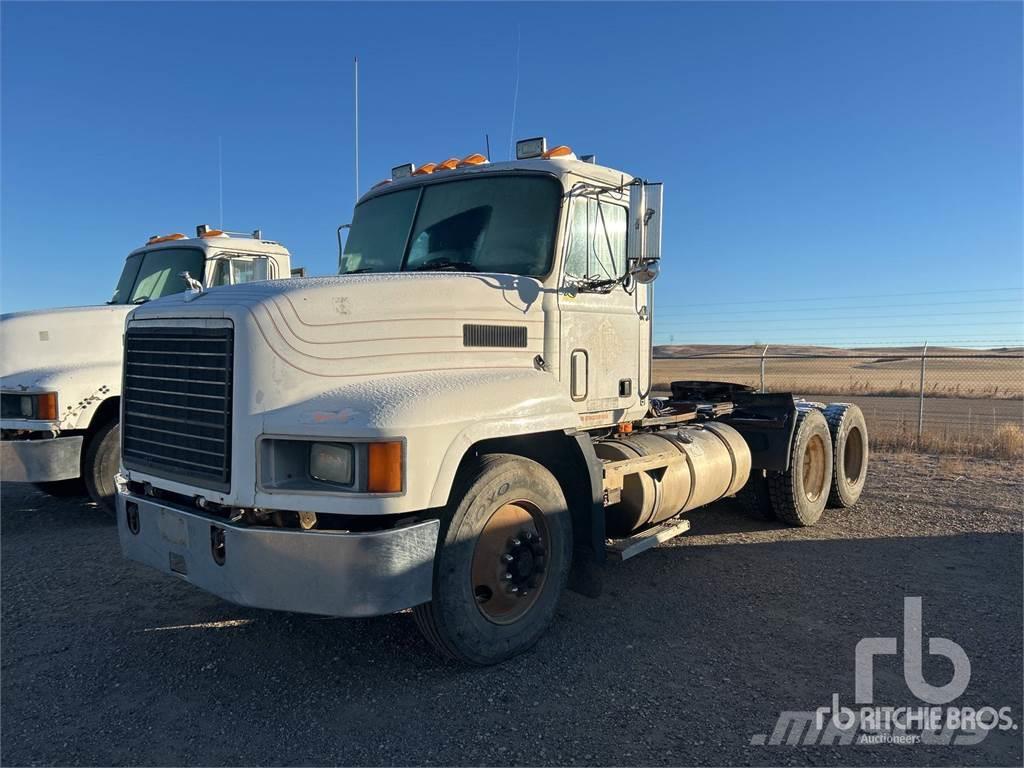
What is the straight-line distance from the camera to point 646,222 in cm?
455

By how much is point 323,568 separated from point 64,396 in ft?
15.1

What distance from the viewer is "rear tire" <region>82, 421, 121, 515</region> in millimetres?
6738

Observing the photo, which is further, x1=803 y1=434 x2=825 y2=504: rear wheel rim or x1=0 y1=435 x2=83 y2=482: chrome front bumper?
x1=803 y1=434 x2=825 y2=504: rear wheel rim

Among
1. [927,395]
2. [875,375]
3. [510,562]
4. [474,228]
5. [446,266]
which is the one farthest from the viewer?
[875,375]

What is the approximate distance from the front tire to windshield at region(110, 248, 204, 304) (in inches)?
209

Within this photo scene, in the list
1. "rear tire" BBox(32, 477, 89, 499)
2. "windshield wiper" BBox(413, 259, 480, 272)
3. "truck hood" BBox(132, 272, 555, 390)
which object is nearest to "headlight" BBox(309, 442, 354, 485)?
"truck hood" BBox(132, 272, 555, 390)

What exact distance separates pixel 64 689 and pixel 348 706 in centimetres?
151

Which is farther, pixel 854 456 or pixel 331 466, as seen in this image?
pixel 854 456

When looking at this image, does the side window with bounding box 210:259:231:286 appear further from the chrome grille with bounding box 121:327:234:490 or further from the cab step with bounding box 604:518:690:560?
the cab step with bounding box 604:518:690:560

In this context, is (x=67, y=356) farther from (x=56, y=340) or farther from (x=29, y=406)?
(x=29, y=406)

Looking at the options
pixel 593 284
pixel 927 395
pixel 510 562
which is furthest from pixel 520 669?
pixel 927 395

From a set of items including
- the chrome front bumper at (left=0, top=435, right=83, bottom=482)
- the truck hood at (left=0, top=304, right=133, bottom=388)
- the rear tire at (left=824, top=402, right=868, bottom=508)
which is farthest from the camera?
the rear tire at (left=824, top=402, right=868, bottom=508)

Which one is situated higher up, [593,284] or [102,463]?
[593,284]

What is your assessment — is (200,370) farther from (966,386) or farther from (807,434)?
(966,386)
